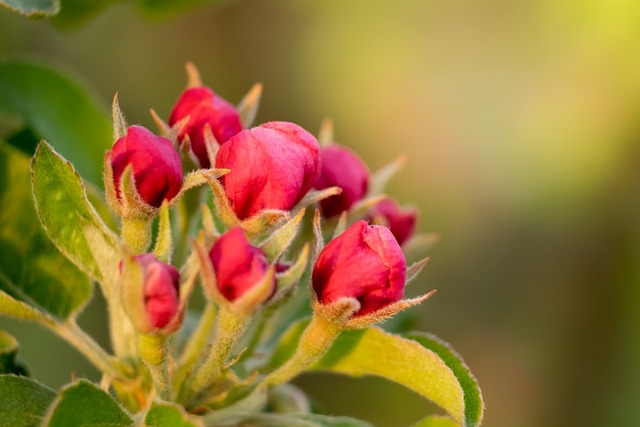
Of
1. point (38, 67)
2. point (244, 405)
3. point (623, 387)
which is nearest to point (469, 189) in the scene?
point (623, 387)

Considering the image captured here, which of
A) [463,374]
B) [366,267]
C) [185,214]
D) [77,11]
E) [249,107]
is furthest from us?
[77,11]

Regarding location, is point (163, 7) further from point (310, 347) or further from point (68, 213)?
point (310, 347)

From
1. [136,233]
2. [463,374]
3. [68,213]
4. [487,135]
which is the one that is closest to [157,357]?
[136,233]

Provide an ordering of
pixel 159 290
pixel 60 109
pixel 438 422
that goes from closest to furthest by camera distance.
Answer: pixel 159 290
pixel 438 422
pixel 60 109

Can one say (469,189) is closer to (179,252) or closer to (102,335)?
(102,335)

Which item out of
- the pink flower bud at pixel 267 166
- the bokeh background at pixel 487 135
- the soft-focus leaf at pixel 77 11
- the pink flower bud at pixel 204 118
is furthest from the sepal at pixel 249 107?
the bokeh background at pixel 487 135

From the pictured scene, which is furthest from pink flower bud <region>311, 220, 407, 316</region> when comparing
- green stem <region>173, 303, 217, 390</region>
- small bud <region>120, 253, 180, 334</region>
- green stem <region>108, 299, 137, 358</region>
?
green stem <region>108, 299, 137, 358</region>
